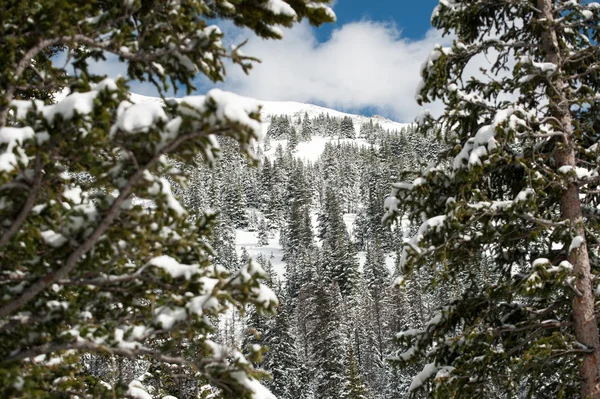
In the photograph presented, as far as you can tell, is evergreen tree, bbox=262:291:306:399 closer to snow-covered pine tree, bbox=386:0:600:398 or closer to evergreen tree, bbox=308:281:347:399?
evergreen tree, bbox=308:281:347:399

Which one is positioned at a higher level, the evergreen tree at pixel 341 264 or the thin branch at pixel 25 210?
the evergreen tree at pixel 341 264

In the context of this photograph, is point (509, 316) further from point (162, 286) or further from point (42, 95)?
point (42, 95)

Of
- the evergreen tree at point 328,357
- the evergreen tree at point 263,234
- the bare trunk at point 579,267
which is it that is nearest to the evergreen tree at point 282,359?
the evergreen tree at point 328,357

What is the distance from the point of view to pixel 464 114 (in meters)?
7.90

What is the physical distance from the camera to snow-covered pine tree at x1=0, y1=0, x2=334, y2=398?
355 centimetres

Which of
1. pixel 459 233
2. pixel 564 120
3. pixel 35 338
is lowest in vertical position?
pixel 35 338

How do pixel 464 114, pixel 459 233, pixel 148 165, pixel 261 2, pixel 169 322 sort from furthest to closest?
1. pixel 464 114
2. pixel 459 233
3. pixel 261 2
4. pixel 169 322
5. pixel 148 165

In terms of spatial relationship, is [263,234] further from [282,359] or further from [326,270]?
[282,359]

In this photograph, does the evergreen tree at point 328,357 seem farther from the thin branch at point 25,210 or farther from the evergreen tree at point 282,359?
the thin branch at point 25,210

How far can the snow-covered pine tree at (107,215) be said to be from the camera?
3.55 metres

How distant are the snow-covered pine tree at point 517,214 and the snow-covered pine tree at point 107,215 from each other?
3732 mm

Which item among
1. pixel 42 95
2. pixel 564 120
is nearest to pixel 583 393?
pixel 564 120

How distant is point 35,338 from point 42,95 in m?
5.43

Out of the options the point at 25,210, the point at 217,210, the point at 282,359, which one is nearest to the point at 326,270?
the point at 282,359
